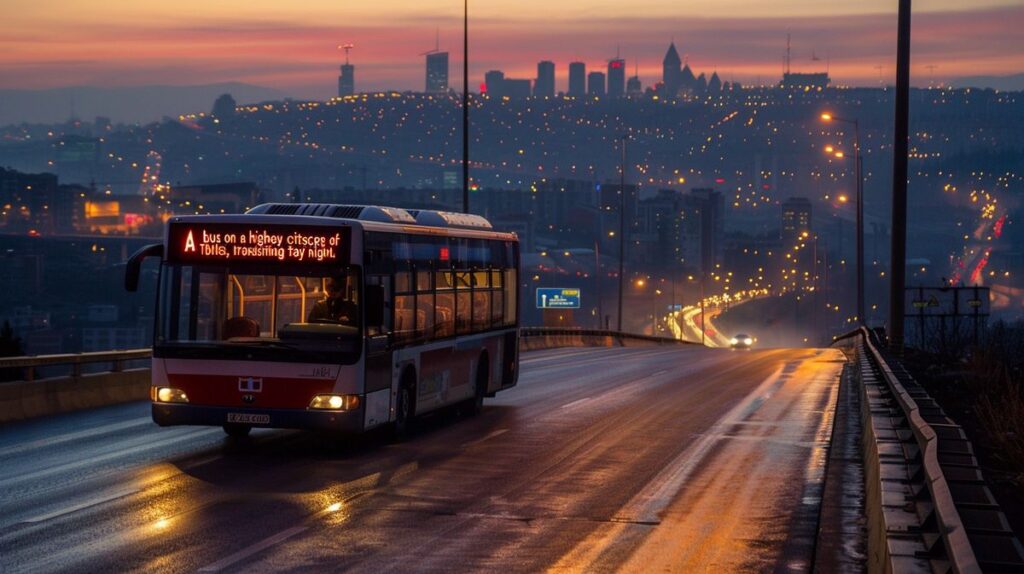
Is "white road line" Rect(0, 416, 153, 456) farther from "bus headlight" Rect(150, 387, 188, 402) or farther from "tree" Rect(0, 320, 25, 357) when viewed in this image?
"tree" Rect(0, 320, 25, 357)

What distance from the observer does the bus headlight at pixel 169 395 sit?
662 inches

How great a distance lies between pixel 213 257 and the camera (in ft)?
55.5

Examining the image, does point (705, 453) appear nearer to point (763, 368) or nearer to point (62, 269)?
point (763, 368)

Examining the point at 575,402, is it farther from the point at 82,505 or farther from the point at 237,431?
the point at 82,505

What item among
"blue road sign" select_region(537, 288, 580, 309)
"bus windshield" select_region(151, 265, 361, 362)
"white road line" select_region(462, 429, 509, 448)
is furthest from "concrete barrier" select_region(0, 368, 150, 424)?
"blue road sign" select_region(537, 288, 580, 309)

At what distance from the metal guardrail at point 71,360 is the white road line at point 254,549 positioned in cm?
865

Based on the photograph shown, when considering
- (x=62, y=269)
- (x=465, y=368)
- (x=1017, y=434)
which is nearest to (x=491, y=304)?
(x=465, y=368)

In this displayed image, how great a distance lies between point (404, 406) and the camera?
61.0 ft

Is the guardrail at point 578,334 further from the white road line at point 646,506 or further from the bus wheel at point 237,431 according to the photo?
the white road line at point 646,506

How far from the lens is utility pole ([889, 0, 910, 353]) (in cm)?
2795

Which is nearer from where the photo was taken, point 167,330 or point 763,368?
point 167,330

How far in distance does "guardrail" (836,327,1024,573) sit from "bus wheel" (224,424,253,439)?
7.49 m

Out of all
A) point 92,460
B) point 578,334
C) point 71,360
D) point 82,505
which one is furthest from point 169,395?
point 578,334

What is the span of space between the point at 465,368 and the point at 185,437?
13.8 feet
